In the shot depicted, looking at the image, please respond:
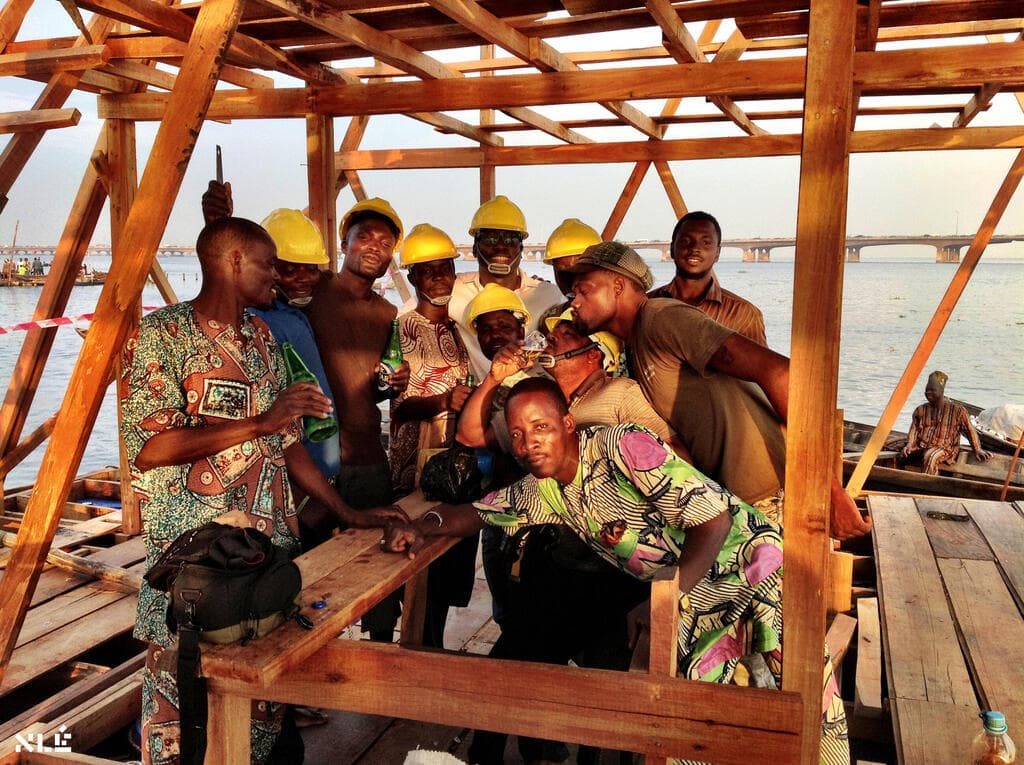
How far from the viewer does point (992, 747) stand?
3.03m

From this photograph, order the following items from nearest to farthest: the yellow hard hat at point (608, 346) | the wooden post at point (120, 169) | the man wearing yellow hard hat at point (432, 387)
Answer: the yellow hard hat at point (608, 346)
the man wearing yellow hard hat at point (432, 387)
the wooden post at point (120, 169)

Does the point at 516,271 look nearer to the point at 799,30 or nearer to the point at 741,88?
the point at 741,88

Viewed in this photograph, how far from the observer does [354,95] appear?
16.6ft

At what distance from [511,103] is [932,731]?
141 inches

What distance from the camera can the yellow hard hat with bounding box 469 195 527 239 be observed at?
472cm

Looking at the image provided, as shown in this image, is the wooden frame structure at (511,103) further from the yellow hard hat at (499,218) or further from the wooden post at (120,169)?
the yellow hard hat at (499,218)

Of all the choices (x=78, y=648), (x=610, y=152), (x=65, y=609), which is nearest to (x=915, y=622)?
(x=78, y=648)

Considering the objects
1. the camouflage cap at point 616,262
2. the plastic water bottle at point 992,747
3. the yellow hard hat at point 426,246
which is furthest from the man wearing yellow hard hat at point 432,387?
the plastic water bottle at point 992,747

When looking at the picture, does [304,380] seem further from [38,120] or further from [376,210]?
[38,120]

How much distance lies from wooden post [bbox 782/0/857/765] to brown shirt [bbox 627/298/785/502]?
25.4 inches

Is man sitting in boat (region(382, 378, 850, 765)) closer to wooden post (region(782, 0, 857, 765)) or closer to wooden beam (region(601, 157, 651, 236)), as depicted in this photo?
wooden post (region(782, 0, 857, 765))

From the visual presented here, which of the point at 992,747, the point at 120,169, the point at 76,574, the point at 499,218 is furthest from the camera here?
the point at 120,169

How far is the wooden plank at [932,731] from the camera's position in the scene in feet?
10.6

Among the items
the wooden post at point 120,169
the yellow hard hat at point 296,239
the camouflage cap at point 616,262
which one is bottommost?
the camouflage cap at point 616,262
